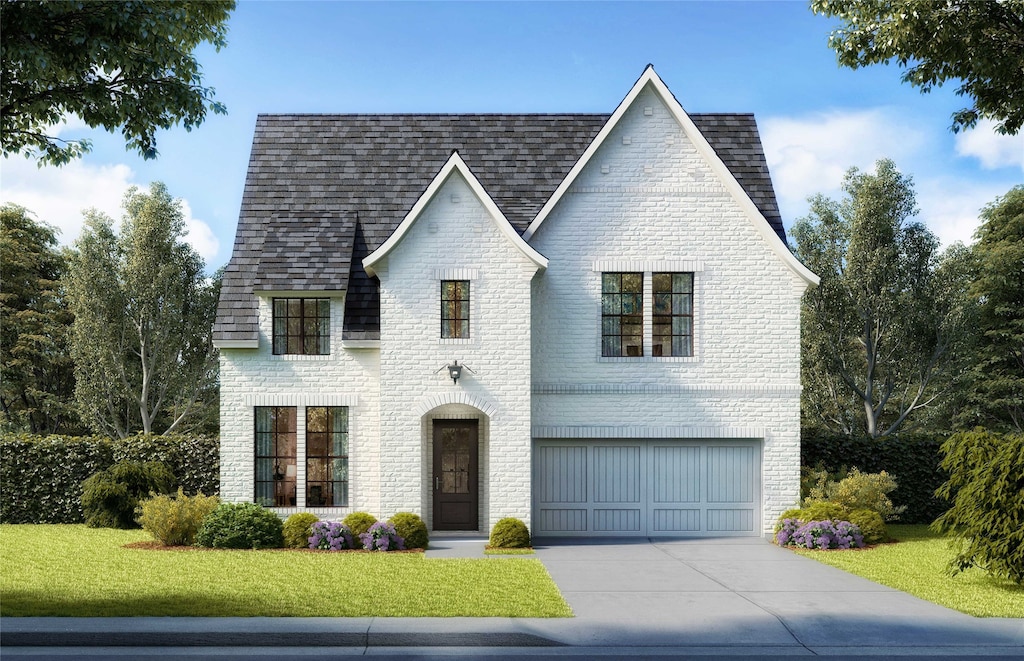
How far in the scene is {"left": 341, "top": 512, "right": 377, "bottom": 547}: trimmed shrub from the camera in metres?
18.0

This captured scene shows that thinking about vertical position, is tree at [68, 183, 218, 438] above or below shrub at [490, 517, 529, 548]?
above

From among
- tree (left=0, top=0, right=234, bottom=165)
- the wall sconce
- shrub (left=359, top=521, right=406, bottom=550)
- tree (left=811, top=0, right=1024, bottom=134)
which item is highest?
tree (left=811, top=0, right=1024, bottom=134)

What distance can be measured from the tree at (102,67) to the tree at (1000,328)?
30339mm

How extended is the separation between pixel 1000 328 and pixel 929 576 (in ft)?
81.2

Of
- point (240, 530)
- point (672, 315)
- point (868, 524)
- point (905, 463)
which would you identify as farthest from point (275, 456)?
point (905, 463)

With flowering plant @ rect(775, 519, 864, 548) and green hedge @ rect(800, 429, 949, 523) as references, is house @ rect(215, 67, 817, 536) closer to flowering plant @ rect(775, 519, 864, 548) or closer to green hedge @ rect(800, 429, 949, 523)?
flowering plant @ rect(775, 519, 864, 548)

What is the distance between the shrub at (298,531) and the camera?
1769cm

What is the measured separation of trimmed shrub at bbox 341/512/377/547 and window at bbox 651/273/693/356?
704cm

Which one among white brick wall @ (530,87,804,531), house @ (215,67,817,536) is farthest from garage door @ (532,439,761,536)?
white brick wall @ (530,87,804,531)

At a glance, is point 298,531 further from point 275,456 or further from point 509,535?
point 509,535

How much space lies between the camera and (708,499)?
2016cm

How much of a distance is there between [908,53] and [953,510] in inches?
310

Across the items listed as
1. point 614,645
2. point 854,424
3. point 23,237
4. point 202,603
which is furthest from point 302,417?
point 23,237

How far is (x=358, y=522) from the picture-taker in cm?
1803
